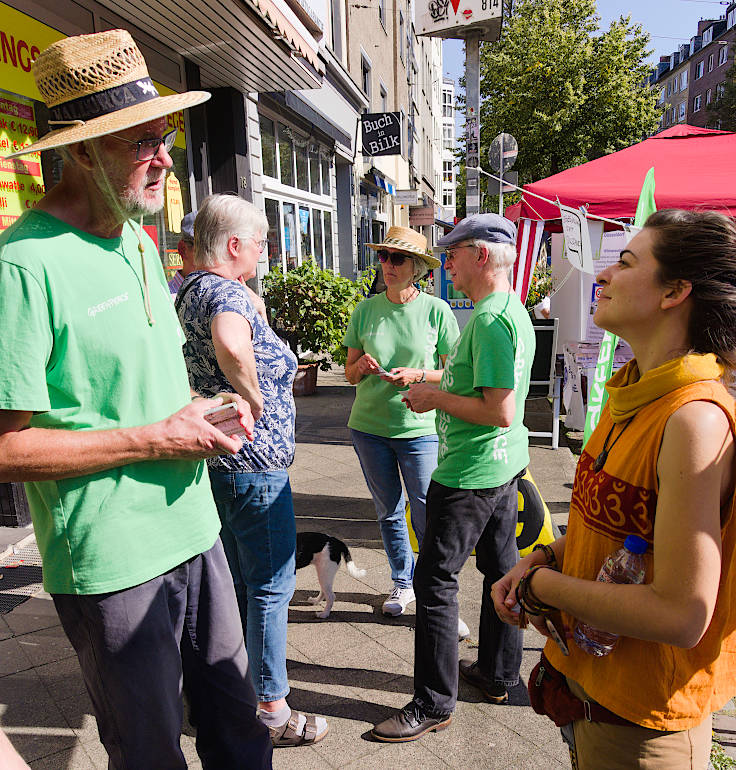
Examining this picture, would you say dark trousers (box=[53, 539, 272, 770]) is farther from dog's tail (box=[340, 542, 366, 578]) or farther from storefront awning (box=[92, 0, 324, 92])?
storefront awning (box=[92, 0, 324, 92])

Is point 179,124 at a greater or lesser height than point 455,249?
greater

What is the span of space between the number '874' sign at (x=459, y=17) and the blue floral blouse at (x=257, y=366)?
5.53 meters

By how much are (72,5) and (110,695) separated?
5433 millimetres

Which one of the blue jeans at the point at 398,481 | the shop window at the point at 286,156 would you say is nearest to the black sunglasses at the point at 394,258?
the blue jeans at the point at 398,481

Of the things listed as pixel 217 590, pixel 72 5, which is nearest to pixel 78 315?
pixel 217 590

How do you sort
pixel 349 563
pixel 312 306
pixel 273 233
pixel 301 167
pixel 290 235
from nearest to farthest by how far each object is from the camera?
pixel 349 563 < pixel 312 306 < pixel 273 233 < pixel 290 235 < pixel 301 167

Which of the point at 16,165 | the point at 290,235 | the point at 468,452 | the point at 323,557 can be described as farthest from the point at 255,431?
the point at 290,235

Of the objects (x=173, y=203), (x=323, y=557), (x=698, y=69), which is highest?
(x=698, y=69)

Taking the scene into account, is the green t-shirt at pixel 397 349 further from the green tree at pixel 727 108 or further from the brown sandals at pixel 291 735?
the green tree at pixel 727 108

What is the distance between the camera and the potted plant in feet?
28.3

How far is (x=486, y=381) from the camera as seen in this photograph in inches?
91.5

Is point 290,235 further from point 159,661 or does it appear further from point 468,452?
point 159,661

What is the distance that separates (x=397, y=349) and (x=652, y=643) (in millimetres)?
2227

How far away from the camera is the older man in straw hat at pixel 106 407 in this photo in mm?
1342
